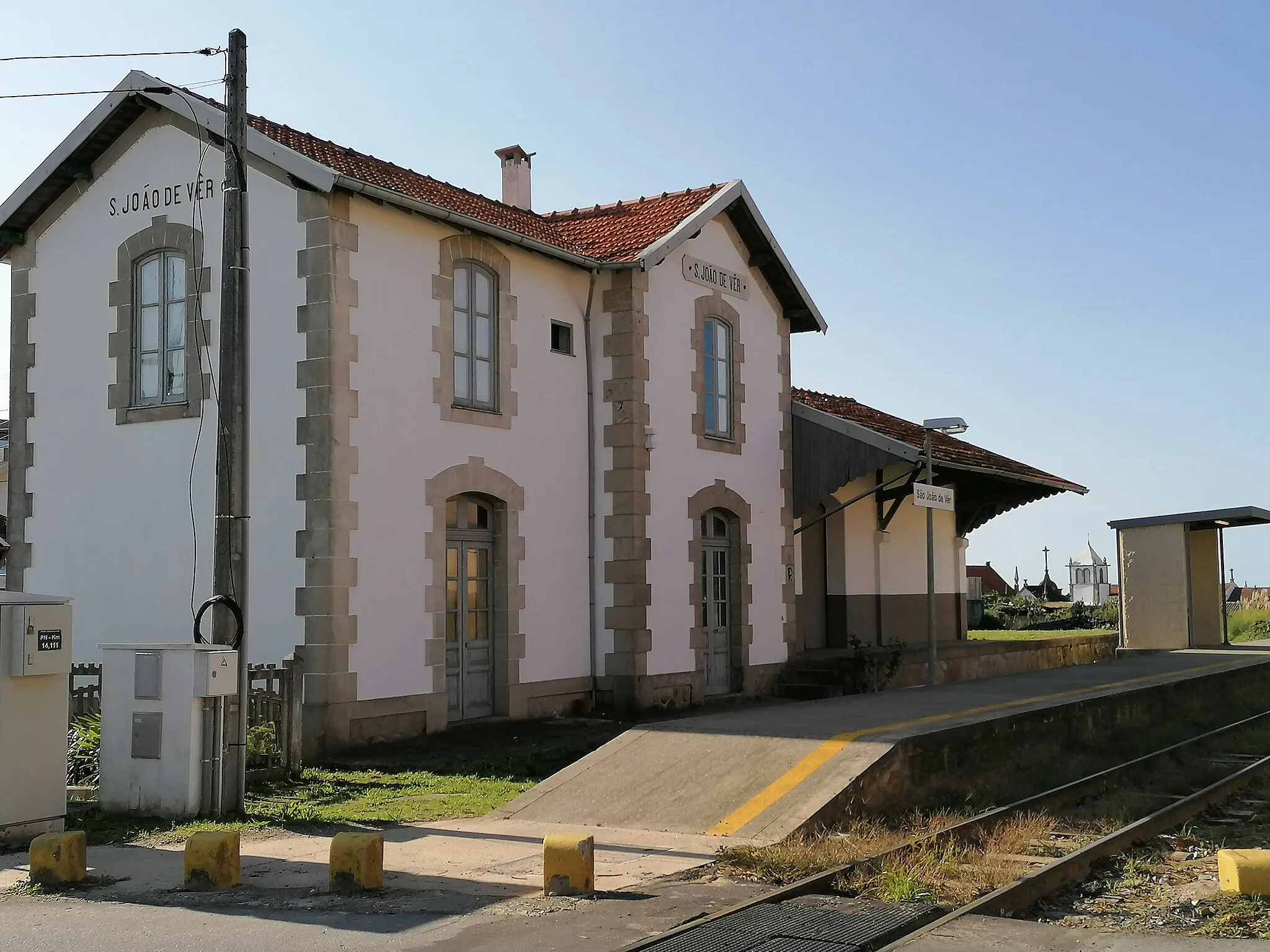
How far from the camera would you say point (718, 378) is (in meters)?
19.0

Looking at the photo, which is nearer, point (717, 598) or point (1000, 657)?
Answer: point (717, 598)

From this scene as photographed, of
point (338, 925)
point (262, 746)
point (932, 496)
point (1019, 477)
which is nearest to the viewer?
point (338, 925)

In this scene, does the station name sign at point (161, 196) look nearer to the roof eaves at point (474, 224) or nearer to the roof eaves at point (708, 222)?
the roof eaves at point (474, 224)

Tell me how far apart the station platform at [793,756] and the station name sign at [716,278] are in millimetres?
6247

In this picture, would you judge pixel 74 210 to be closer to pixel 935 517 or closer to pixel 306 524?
pixel 306 524

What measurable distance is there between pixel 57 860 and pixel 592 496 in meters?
10.0

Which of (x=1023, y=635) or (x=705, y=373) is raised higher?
(x=705, y=373)

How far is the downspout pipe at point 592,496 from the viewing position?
16812 millimetres

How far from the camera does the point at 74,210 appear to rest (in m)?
15.8

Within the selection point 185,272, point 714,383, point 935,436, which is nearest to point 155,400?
point 185,272

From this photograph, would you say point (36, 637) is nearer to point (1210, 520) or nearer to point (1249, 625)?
point (1210, 520)

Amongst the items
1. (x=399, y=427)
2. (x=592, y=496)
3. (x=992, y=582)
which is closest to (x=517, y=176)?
(x=592, y=496)

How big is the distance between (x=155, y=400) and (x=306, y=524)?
2.88 meters

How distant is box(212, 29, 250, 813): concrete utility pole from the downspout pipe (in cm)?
697
